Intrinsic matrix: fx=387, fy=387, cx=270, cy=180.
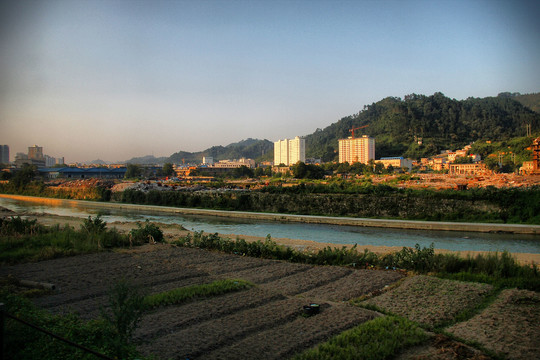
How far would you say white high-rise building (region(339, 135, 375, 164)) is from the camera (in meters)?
109

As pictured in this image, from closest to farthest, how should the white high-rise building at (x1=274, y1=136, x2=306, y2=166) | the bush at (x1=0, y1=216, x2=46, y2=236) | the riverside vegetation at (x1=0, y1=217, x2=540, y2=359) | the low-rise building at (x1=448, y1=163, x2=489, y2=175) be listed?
the riverside vegetation at (x1=0, y1=217, x2=540, y2=359) → the bush at (x1=0, y1=216, x2=46, y2=236) → the low-rise building at (x1=448, y1=163, x2=489, y2=175) → the white high-rise building at (x1=274, y1=136, x2=306, y2=166)

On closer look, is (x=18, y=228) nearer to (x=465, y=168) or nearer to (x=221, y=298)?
(x=221, y=298)

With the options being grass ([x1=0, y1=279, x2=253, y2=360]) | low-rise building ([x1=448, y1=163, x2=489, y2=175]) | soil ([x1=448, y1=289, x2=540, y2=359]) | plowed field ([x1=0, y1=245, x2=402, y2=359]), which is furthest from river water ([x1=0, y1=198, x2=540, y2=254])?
low-rise building ([x1=448, y1=163, x2=489, y2=175])

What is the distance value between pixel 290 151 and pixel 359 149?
27860mm

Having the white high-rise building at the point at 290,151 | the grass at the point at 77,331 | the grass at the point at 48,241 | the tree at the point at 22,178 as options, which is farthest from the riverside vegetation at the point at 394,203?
the white high-rise building at the point at 290,151

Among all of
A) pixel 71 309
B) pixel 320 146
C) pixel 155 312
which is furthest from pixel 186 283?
pixel 320 146

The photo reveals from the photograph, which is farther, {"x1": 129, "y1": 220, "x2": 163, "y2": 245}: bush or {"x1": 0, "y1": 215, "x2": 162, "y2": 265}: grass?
{"x1": 129, "y1": 220, "x2": 163, "y2": 245}: bush

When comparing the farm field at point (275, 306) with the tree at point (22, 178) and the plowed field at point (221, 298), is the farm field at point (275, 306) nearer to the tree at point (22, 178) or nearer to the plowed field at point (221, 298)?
the plowed field at point (221, 298)

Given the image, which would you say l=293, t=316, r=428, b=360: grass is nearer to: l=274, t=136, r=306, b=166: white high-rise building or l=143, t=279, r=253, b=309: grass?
l=143, t=279, r=253, b=309: grass

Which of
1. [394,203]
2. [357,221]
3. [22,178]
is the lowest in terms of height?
[357,221]

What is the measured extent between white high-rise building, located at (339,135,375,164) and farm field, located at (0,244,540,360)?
324ft

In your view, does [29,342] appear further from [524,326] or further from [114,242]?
[114,242]

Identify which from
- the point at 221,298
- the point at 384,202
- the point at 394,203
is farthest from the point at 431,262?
the point at 384,202

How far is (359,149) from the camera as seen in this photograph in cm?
11175
